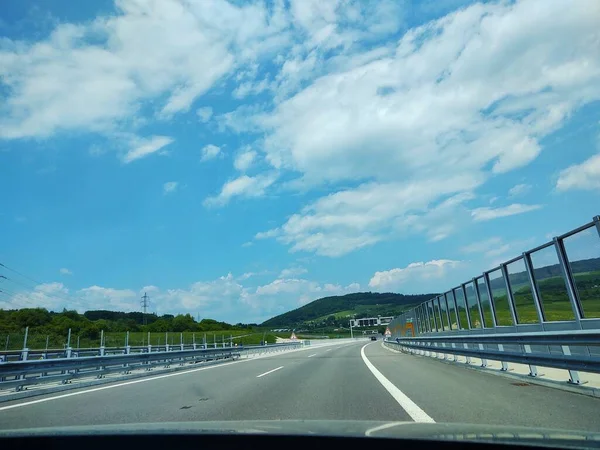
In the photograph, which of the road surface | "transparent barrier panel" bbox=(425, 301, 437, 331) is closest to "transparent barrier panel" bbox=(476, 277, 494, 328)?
the road surface

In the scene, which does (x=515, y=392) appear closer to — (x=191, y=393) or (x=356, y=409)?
(x=356, y=409)

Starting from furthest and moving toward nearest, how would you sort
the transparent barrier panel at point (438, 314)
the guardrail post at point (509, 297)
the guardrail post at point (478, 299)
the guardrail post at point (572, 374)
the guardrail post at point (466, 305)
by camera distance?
the transparent barrier panel at point (438, 314) → the guardrail post at point (466, 305) → the guardrail post at point (478, 299) → the guardrail post at point (509, 297) → the guardrail post at point (572, 374)

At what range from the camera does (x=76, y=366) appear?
15.0 metres

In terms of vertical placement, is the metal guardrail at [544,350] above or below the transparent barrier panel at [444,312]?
below

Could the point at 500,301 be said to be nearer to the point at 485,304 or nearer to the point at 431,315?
the point at 485,304

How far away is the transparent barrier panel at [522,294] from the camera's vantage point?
1263cm

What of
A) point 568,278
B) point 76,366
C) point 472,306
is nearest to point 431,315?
point 472,306

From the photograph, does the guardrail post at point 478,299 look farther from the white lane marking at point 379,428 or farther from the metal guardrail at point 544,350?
the white lane marking at point 379,428

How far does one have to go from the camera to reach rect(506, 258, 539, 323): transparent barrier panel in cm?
1263

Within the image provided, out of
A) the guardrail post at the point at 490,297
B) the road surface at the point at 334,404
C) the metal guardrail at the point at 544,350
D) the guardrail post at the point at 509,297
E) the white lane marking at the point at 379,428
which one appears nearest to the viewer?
the white lane marking at the point at 379,428

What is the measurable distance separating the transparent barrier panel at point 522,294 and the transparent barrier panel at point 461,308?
5.55 m

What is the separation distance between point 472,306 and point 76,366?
13606mm

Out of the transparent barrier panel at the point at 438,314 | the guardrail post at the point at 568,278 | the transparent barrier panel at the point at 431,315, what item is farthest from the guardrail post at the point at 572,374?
the transparent barrier panel at the point at 431,315

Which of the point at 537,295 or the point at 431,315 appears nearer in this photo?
the point at 537,295
